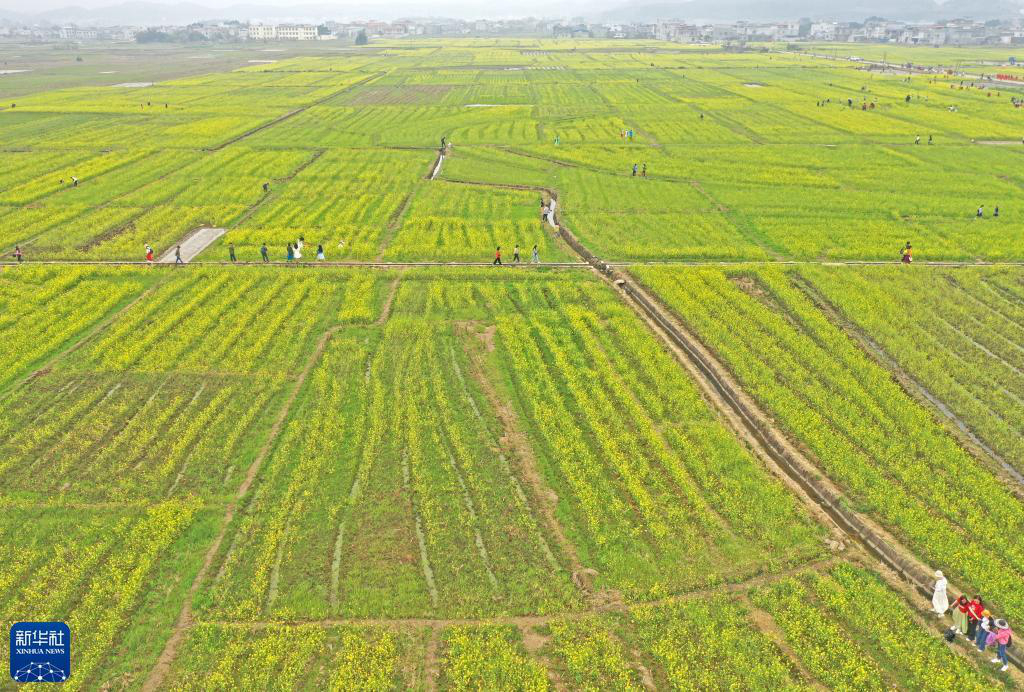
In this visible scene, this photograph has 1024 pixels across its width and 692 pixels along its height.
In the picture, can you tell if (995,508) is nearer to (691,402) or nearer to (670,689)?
(691,402)

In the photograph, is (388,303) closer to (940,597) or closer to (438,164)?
(940,597)

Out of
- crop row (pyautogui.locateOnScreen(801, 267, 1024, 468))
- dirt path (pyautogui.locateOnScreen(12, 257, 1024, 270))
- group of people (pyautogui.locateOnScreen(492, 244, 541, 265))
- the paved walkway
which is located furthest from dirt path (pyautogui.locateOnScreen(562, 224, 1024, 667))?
the paved walkway

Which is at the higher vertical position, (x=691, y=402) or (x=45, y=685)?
(x=691, y=402)

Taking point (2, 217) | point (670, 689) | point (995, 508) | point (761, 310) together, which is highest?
point (2, 217)

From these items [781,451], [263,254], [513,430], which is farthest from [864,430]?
[263,254]

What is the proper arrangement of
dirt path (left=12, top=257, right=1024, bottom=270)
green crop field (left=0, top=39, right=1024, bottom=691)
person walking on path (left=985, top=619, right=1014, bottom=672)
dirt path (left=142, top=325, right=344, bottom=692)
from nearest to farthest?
person walking on path (left=985, top=619, right=1014, bottom=672)
dirt path (left=142, top=325, right=344, bottom=692)
green crop field (left=0, top=39, right=1024, bottom=691)
dirt path (left=12, top=257, right=1024, bottom=270)

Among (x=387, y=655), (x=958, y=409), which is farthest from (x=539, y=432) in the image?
(x=958, y=409)

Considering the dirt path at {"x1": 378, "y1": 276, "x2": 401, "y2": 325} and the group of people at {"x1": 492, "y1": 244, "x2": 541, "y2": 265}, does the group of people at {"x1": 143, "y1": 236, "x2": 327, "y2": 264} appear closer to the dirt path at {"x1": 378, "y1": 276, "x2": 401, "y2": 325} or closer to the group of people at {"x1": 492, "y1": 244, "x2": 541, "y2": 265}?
the dirt path at {"x1": 378, "y1": 276, "x2": 401, "y2": 325}
